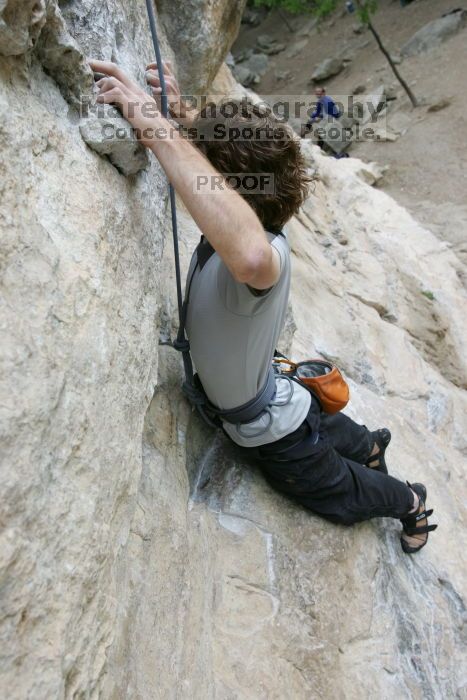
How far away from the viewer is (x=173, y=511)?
7.27 ft

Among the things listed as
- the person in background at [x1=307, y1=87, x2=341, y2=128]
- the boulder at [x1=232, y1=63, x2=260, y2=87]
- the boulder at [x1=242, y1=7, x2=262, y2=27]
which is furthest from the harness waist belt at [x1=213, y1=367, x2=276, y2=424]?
the boulder at [x1=242, y1=7, x2=262, y2=27]

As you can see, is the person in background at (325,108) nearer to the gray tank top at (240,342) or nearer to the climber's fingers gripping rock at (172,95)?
the climber's fingers gripping rock at (172,95)

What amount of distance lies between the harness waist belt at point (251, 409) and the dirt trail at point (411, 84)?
6629mm

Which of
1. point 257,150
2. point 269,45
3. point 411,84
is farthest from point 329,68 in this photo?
point 257,150

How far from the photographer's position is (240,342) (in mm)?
2086

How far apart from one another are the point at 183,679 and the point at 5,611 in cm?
96

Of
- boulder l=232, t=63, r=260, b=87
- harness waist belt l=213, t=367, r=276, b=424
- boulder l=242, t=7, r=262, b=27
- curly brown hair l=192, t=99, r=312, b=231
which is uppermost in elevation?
curly brown hair l=192, t=99, r=312, b=231

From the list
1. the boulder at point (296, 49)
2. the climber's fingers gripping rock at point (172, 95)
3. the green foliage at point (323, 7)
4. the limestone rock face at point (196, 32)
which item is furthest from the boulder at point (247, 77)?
the climber's fingers gripping rock at point (172, 95)

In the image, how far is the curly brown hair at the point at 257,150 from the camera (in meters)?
1.89

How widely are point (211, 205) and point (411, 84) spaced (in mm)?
18417

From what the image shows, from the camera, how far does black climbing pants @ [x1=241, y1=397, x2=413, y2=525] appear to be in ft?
8.04

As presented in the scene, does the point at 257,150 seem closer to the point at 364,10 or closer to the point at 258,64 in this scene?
the point at 364,10

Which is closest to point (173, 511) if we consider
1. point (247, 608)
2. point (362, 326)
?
point (247, 608)

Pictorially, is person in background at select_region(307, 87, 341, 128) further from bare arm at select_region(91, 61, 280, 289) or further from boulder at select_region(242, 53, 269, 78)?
bare arm at select_region(91, 61, 280, 289)
